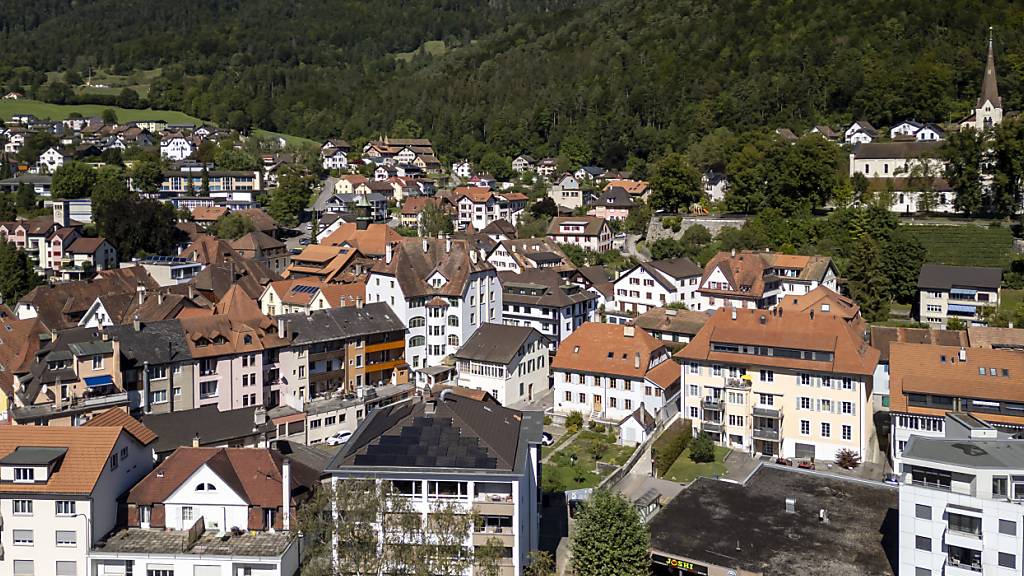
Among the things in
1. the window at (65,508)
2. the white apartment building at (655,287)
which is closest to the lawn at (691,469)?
the white apartment building at (655,287)

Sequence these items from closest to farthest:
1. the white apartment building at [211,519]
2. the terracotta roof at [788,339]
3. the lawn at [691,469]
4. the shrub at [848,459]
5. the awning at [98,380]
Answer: the white apartment building at [211,519] → the lawn at [691,469] → the shrub at [848,459] → the terracotta roof at [788,339] → the awning at [98,380]

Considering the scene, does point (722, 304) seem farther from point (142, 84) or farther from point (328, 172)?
point (142, 84)

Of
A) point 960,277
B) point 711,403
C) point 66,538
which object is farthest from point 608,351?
point 66,538

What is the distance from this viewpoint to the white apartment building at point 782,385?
40656 millimetres

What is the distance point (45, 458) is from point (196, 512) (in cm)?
467

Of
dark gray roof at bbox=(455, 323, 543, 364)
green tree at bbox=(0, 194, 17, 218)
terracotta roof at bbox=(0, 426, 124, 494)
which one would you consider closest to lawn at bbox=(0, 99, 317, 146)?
green tree at bbox=(0, 194, 17, 218)

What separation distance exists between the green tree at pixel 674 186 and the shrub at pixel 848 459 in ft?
135

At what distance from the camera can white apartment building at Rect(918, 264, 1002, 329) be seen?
54156mm

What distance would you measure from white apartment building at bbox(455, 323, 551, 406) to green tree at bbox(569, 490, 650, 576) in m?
20.3

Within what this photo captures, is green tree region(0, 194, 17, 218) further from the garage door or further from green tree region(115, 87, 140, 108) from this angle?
green tree region(115, 87, 140, 108)

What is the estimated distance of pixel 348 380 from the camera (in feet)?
167

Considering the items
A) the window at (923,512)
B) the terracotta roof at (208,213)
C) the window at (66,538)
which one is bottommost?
the window at (66,538)

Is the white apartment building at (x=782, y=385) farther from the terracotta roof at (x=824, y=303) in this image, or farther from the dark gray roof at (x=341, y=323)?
the dark gray roof at (x=341, y=323)

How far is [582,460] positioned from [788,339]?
10.8 m
